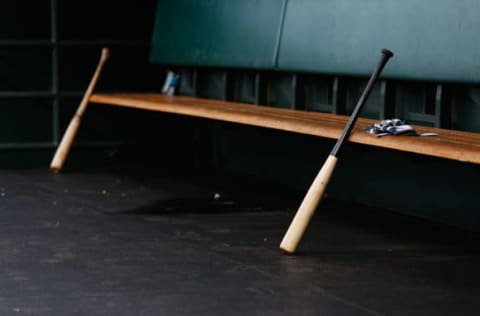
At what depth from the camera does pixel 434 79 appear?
7.69m

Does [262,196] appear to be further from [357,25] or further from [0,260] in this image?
[0,260]

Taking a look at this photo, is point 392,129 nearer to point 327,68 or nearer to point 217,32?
point 327,68

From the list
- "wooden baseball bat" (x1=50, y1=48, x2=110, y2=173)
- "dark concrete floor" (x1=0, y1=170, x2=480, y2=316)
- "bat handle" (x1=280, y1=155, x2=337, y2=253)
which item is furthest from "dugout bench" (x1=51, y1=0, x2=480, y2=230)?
"dark concrete floor" (x1=0, y1=170, x2=480, y2=316)

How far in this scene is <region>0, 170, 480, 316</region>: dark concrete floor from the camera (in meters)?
5.71

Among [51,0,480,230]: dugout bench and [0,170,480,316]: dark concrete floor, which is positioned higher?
[51,0,480,230]: dugout bench

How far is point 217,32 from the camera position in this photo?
11195 mm

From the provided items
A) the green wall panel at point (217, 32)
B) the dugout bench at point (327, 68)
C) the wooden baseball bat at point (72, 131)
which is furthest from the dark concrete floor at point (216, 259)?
the wooden baseball bat at point (72, 131)

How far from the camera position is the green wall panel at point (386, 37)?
741cm

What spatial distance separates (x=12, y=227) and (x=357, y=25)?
2.99 metres

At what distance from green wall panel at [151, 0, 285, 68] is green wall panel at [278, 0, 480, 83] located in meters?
0.35

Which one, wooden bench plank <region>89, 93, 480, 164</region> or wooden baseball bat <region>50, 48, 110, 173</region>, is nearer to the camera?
wooden bench plank <region>89, 93, 480, 164</region>

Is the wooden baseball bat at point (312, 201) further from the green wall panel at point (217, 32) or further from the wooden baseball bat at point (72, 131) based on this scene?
the wooden baseball bat at point (72, 131)

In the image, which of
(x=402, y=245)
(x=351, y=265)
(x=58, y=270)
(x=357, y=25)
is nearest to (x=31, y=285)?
(x=58, y=270)

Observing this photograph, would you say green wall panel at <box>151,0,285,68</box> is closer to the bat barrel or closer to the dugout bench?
the dugout bench
